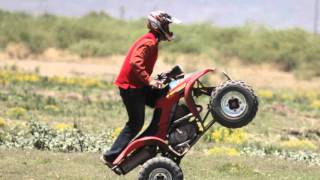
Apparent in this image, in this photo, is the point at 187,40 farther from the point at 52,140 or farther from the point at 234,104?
the point at 234,104

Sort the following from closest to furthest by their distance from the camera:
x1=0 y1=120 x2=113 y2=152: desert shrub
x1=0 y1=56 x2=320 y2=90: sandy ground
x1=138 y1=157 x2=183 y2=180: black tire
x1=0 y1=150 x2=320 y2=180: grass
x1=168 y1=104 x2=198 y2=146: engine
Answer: x1=138 y1=157 x2=183 y2=180: black tire → x1=168 y1=104 x2=198 y2=146: engine → x1=0 y1=150 x2=320 y2=180: grass → x1=0 y1=120 x2=113 y2=152: desert shrub → x1=0 y1=56 x2=320 y2=90: sandy ground

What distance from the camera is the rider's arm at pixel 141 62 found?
28.6 ft

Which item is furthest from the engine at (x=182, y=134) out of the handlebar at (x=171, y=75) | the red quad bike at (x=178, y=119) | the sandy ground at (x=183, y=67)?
the sandy ground at (x=183, y=67)

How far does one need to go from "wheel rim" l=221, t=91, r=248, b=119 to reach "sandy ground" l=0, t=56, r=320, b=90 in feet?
101

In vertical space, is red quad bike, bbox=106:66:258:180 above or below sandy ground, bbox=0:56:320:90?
above

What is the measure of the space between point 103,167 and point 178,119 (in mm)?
3430

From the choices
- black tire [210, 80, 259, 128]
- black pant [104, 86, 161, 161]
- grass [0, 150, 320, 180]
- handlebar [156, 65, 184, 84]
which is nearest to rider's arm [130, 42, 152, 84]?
black pant [104, 86, 161, 161]

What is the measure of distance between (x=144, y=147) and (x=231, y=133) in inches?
356

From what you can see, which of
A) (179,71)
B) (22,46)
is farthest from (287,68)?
(179,71)

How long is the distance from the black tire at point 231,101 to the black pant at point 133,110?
0.74 meters

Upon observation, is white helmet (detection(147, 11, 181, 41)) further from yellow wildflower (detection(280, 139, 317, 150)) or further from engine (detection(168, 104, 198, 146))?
yellow wildflower (detection(280, 139, 317, 150))

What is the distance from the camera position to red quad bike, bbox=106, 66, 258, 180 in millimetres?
8805

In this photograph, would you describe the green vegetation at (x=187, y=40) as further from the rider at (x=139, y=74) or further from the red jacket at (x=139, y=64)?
the red jacket at (x=139, y=64)

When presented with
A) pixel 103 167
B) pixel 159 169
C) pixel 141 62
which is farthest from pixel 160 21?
pixel 103 167
